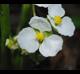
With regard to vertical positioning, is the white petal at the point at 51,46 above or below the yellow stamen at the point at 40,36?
below

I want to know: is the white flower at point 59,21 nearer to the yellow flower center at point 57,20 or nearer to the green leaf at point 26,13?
the yellow flower center at point 57,20

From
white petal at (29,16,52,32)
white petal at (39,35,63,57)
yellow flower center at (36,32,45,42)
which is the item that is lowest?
white petal at (39,35,63,57)

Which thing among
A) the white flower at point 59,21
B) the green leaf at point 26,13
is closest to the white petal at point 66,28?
the white flower at point 59,21

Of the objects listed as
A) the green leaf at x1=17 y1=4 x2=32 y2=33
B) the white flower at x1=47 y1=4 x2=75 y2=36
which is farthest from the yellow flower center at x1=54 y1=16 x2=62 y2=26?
the green leaf at x1=17 y1=4 x2=32 y2=33

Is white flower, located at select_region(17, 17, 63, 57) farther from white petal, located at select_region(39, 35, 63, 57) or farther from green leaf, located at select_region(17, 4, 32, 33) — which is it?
green leaf, located at select_region(17, 4, 32, 33)

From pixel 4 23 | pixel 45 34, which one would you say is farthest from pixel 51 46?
pixel 4 23

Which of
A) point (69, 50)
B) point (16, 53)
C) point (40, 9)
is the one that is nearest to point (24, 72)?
point (16, 53)
